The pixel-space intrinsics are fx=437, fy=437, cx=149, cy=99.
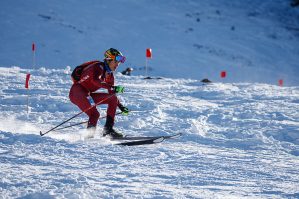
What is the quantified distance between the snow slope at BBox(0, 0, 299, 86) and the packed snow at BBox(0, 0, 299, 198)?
153mm

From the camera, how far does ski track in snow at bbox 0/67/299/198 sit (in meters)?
5.07

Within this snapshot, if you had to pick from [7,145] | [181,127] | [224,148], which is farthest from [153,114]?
[7,145]

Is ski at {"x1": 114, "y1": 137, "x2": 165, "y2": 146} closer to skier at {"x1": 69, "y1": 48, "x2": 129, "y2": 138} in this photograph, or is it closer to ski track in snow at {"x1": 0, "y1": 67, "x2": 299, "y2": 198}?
ski track in snow at {"x1": 0, "y1": 67, "x2": 299, "y2": 198}

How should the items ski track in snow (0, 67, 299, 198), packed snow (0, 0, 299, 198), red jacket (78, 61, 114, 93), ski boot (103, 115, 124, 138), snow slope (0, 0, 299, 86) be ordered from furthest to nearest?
snow slope (0, 0, 299, 86) → ski boot (103, 115, 124, 138) → red jacket (78, 61, 114, 93) → packed snow (0, 0, 299, 198) → ski track in snow (0, 67, 299, 198)

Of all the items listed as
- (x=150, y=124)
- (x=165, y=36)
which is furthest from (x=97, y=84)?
(x=165, y=36)

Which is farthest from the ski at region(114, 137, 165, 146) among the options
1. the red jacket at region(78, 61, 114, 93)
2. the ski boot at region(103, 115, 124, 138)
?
the red jacket at region(78, 61, 114, 93)

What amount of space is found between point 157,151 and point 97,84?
1789 mm

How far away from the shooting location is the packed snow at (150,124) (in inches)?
207

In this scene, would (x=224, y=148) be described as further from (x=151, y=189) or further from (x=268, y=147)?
(x=151, y=189)

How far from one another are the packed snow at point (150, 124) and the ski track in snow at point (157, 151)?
2cm

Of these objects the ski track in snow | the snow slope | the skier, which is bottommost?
the ski track in snow

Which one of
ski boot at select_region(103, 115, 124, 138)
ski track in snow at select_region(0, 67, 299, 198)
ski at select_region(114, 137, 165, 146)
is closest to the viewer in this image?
ski track in snow at select_region(0, 67, 299, 198)

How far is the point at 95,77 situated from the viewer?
7973mm

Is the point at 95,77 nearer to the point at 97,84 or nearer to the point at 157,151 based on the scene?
the point at 97,84
